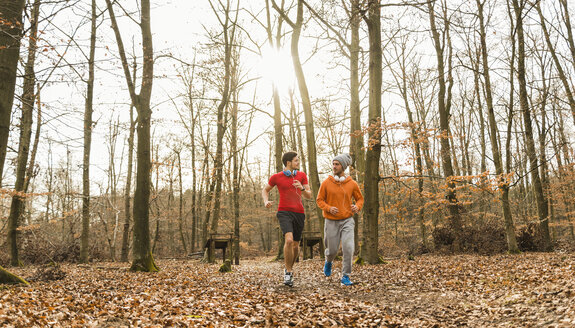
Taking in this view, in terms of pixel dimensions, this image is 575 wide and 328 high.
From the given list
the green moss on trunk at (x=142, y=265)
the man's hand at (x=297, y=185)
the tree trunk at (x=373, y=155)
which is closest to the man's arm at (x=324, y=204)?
the man's hand at (x=297, y=185)

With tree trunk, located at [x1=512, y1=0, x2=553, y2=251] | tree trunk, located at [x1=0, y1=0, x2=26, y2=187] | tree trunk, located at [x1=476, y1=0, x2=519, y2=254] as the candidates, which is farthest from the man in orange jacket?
tree trunk, located at [x1=512, y1=0, x2=553, y2=251]

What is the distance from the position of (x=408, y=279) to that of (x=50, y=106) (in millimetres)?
7223

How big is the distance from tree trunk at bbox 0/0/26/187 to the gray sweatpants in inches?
214

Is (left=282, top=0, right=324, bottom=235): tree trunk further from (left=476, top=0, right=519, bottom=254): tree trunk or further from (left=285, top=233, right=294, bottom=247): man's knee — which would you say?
(left=285, top=233, right=294, bottom=247): man's knee

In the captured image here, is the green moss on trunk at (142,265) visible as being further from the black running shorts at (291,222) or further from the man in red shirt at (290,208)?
the black running shorts at (291,222)

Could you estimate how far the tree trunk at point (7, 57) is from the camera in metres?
5.80

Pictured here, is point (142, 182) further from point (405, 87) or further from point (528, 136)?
point (405, 87)

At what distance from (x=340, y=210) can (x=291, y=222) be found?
855mm

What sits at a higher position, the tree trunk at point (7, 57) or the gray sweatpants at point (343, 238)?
the tree trunk at point (7, 57)

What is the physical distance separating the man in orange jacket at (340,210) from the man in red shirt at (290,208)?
1.35 ft

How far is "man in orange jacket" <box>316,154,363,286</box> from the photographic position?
5.98 meters

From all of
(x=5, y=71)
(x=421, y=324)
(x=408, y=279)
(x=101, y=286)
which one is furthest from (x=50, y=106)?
(x=408, y=279)

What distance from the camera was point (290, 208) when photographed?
6137mm

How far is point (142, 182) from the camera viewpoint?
31.4 feet
